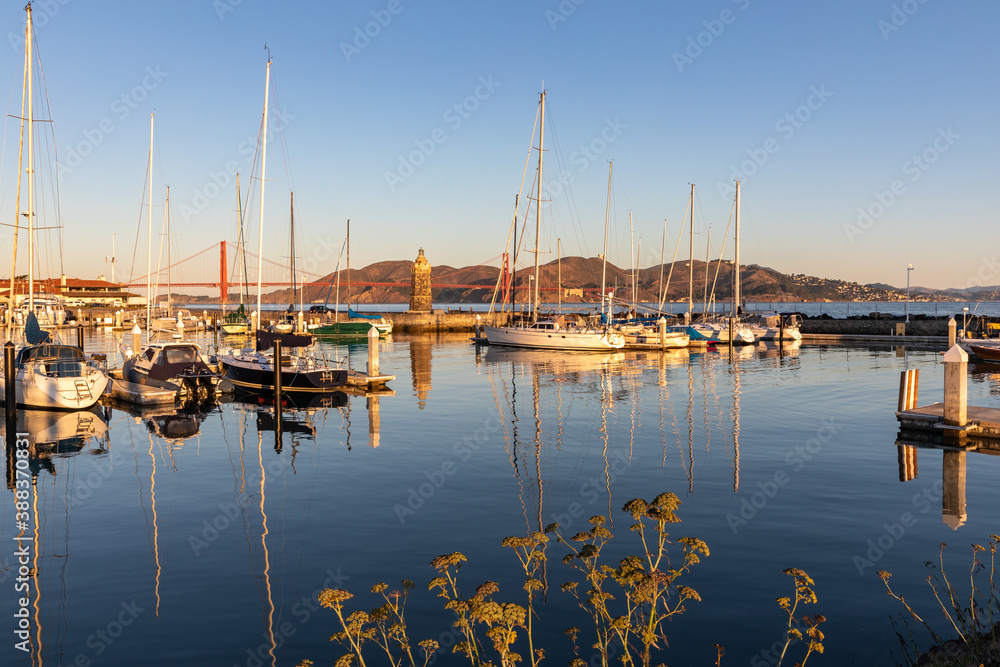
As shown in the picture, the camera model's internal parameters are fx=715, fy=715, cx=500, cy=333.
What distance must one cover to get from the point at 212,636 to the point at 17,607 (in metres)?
2.66

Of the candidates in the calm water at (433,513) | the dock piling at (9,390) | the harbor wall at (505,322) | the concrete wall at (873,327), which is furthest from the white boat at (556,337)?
the dock piling at (9,390)

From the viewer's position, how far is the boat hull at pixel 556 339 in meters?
49.8

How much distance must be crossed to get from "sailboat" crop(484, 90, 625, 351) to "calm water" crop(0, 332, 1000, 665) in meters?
24.7

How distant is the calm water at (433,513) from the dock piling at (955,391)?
5.30ft

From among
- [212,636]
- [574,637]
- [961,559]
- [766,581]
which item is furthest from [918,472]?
[212,636]

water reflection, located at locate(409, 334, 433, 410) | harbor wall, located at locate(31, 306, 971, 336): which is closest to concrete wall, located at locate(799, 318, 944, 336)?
harbor wall, located at locate(31, 306, 971, 336)

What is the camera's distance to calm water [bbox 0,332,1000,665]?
7934 millimetres

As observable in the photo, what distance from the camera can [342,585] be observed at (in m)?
9.05

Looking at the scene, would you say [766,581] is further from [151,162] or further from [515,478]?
[151,162]

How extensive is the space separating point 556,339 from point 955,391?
3480 cm

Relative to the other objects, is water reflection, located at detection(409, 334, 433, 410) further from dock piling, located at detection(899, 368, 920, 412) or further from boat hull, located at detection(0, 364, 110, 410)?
dock piling, located at detection(899, 368, 920, 412)

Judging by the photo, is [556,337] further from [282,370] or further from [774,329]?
[282,370]

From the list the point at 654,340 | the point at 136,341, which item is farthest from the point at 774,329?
the point at 136,341

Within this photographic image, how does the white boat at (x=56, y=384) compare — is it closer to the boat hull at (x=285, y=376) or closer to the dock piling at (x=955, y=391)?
the boat hull at (x=285, y=376)
